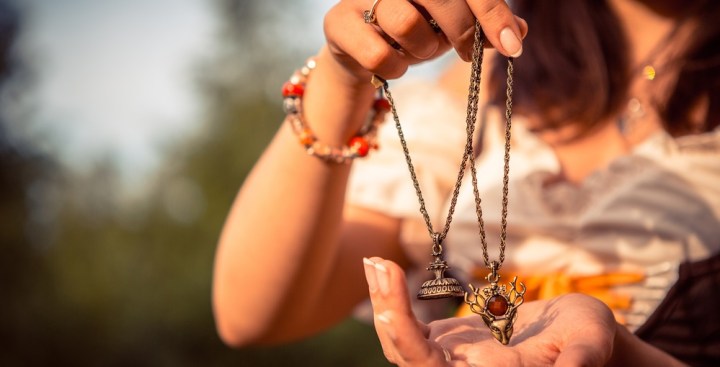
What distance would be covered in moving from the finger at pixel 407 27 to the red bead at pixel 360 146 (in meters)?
0.27

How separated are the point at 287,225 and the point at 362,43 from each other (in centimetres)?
50

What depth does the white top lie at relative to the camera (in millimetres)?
1332

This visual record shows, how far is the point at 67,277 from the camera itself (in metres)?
5.18

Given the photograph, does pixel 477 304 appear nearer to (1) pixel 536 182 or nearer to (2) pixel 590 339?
(2) pixel 590 339

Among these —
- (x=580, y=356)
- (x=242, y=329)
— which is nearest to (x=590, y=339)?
(x=580, y=356)

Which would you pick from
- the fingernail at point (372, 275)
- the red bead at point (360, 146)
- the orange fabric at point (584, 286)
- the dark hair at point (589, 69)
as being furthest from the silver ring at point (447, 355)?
the dark hair at point (589, 69)

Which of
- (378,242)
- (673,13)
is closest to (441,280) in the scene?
(378,242)

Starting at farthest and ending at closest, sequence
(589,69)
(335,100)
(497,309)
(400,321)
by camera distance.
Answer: (589,69) → (335,100) → (497,309) → (400,321)

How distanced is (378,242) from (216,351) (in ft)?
10.8

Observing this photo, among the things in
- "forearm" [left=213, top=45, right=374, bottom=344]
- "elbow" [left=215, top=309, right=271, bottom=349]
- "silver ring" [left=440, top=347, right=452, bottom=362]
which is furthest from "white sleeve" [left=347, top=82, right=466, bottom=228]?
"silver ring" [left=440, top=347, right=452, bottom=362]

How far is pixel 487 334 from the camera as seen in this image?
87cm

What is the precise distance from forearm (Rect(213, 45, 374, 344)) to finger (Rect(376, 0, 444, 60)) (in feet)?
0.70

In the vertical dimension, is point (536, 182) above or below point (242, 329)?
above

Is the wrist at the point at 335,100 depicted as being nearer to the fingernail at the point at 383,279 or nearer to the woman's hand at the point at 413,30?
the woman's hand at the point at 413,30
